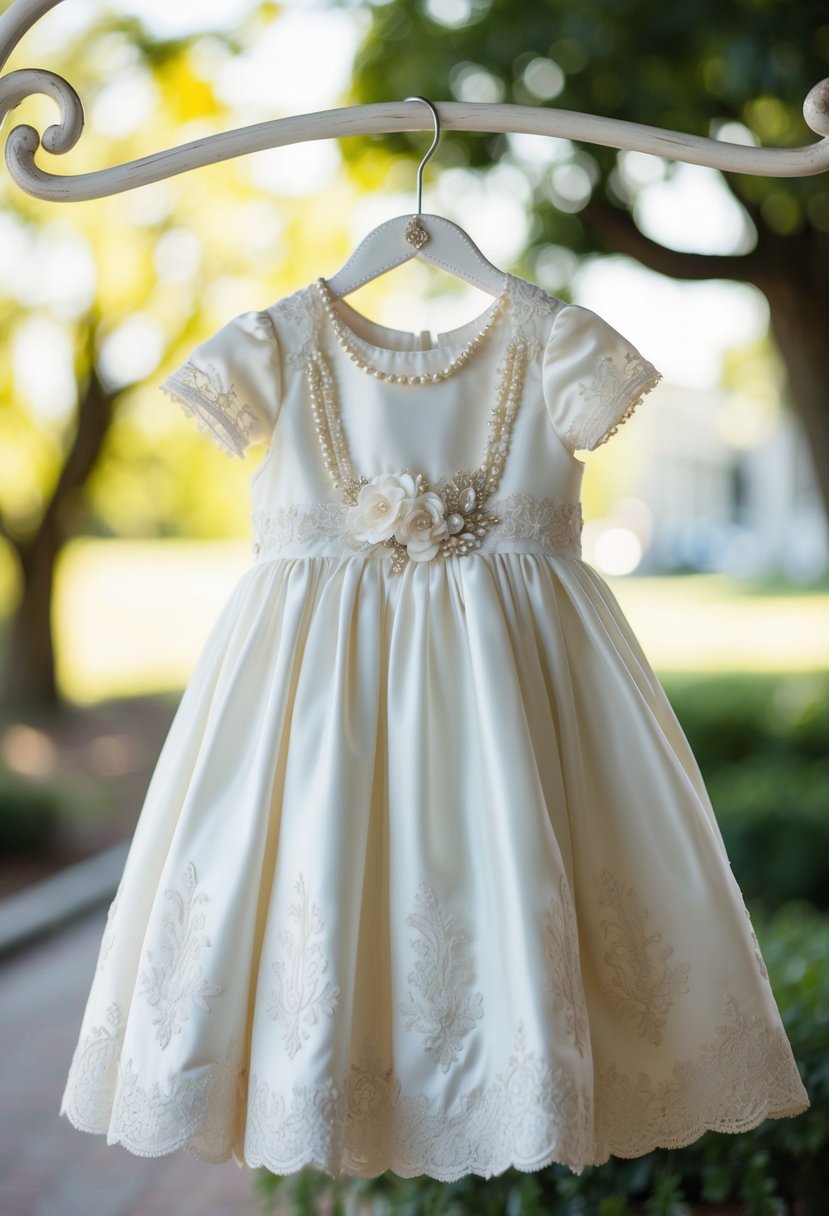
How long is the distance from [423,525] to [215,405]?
33 cm

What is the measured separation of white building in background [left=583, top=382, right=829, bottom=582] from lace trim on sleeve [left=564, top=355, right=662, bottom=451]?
22944 mm

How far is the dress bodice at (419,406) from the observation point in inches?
61.9

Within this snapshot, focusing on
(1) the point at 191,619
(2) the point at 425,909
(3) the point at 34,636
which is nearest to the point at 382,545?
(2) the point at 425,909

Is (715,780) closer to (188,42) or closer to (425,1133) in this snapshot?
(188,42)

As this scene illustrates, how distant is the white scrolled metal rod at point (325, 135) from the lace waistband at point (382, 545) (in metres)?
0.47

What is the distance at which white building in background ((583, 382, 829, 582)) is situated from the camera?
86.6ft

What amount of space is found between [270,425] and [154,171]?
363 mm

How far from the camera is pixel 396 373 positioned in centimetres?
161

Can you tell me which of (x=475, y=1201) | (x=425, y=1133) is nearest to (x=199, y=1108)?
(x=425, y=1133)

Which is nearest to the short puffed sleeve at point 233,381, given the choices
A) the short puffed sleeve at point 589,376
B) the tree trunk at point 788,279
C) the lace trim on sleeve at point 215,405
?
the lace trim on sleeve at point 215,405

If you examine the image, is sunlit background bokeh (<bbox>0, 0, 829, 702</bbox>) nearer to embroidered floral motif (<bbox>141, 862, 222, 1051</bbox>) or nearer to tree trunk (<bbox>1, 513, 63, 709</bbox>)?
tree trunk (<bbox>1, 513, 63, 709</bbox>)

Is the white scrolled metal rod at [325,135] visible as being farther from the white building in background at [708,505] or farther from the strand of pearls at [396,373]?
the white building in background at [708,505]

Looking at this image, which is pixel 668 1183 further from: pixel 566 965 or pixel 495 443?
pixel 495 443

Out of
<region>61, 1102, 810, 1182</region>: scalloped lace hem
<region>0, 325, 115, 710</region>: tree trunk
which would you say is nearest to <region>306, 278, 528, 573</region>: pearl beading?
<region>61, 1102, 810, 1182</region>: scalloped lace hem
